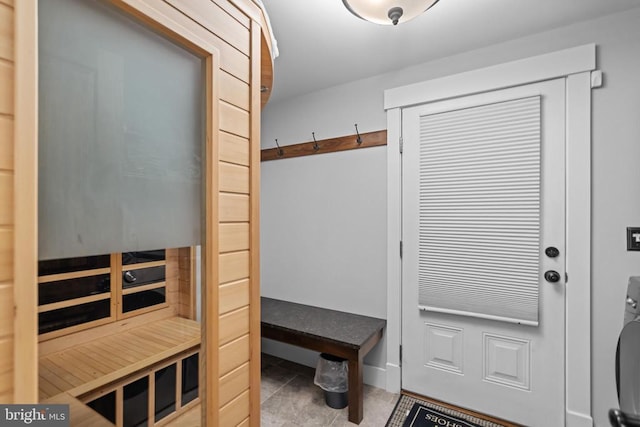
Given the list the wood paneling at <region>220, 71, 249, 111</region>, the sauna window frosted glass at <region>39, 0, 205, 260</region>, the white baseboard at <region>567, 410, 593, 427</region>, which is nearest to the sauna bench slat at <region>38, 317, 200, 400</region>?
the sauna window frosted glass at <region>39, 0, 205, 260</region>

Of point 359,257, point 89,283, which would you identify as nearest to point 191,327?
point 89,283

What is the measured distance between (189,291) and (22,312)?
1.24 ft

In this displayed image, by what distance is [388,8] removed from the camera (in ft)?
4.42

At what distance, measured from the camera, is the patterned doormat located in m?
1.91

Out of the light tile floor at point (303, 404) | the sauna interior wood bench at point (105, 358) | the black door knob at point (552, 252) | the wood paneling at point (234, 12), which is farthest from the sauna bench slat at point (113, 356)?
the black door knob at point (552, 252)

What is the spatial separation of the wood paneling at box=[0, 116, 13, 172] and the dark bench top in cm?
184

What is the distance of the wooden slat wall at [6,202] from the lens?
1.80ft

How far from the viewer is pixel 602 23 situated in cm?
171

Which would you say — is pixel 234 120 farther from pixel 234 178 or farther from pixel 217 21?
Answer: pixel 217 21

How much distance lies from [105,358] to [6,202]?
0.40 m

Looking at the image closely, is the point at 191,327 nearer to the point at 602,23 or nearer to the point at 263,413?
the point at 263,413

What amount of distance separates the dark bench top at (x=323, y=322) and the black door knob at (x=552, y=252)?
3.87 ft

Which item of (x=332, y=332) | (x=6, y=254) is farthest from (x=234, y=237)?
(x=332, y=332)

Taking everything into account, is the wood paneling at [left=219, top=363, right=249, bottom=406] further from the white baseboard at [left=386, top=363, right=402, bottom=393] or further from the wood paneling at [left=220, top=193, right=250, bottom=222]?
the white baseboard at [left=386, top=363, right=402, bottom=393]
